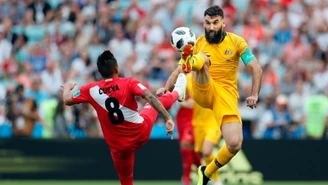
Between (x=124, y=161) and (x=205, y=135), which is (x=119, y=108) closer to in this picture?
(x=124, y=161)

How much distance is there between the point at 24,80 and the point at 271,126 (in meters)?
4.85

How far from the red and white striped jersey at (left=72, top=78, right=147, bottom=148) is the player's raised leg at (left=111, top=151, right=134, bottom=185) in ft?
0.48

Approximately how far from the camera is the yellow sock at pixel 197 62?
1198 cm

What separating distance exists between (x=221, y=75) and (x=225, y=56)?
0.83 ft

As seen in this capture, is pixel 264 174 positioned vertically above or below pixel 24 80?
below

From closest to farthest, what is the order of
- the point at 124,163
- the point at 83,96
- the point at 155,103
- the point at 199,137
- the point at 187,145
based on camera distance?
the point at 155,103, the point at 83,96, the point at 124,163, the point at 199,137, the point at 187,145

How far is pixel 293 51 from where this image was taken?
808 inches

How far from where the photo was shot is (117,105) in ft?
39.9

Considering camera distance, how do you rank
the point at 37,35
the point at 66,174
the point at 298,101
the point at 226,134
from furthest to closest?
1. the point at 37,35
2. the point at 298,101
3. the point at 66,174
4. the point at 226,134

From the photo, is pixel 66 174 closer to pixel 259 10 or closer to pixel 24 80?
pixel 24 80

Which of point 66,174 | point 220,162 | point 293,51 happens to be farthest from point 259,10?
point 220,162

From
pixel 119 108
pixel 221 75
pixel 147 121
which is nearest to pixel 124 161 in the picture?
pixel 147 121

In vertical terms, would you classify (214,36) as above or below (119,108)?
above

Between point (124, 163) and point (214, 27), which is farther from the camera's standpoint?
point (214, 27)
